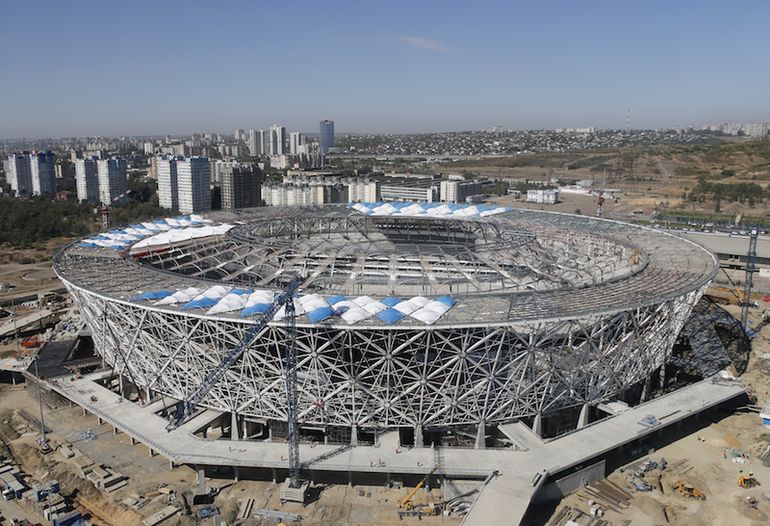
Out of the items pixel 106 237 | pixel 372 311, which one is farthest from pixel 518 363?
pixel 106 237

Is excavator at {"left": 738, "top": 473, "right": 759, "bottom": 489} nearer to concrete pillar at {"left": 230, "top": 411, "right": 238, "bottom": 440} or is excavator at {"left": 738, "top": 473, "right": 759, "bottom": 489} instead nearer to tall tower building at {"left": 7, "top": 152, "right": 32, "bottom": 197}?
concrete pillar at {"left": 230, "top": 411, "right": 238, "bottom": 440}

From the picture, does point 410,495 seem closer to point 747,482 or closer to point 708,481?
point 708,481

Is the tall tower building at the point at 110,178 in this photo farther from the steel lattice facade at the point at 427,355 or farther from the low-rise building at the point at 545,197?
Answer: the steel lattice facade at the point at 427,355

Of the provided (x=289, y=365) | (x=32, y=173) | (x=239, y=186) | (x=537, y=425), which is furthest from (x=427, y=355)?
(x=32, y=173)

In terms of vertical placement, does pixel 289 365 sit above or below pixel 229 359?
above

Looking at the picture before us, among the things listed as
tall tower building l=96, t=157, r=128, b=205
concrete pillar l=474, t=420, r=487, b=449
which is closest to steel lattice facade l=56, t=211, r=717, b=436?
concrete pillar l=474, t=420, r=487, b=449

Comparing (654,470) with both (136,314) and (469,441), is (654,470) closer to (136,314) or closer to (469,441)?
(469,441)

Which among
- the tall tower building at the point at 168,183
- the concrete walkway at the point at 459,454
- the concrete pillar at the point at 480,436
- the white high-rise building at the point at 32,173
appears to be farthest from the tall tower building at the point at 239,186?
the concrete pillar at the point at 480,436
